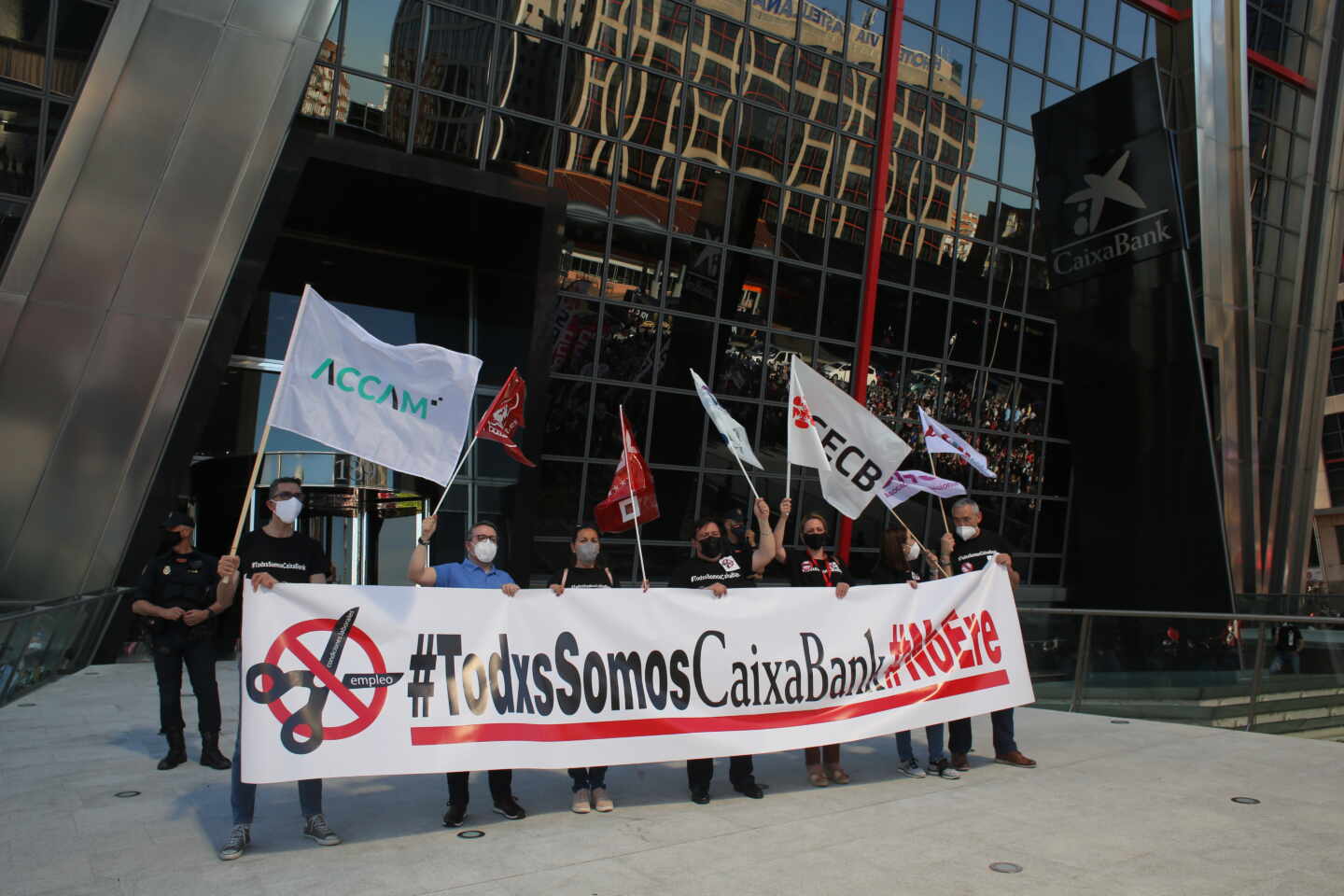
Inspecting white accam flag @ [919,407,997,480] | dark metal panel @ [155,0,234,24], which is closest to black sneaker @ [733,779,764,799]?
white accam flag @ [919,407,997,480]

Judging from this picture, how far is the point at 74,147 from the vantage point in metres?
15.1

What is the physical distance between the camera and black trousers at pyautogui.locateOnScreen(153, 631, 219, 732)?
7902 millimetres

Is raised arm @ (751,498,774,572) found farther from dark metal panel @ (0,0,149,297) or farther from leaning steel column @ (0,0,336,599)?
dark metal panel @ (0,0,149,297)

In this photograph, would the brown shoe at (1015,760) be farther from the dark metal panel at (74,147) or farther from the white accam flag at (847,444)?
the dark metal panel at (74,147)

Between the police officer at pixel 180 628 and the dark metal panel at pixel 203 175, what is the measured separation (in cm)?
909

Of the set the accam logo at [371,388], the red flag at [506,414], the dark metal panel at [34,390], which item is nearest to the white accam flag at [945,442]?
the red flag at [506,414]

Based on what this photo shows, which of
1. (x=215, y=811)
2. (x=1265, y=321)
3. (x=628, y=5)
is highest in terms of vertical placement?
(x=628, y=5)

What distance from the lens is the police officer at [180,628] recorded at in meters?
7.87

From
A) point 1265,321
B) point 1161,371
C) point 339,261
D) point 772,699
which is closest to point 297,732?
point 772,699

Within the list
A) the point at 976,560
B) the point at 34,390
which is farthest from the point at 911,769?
the point at 34,390

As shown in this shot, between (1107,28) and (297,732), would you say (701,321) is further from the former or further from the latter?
(297,732)

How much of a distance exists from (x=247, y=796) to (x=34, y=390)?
1179cm

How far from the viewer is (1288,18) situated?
30672 millimetres

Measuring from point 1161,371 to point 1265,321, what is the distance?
536 inches
